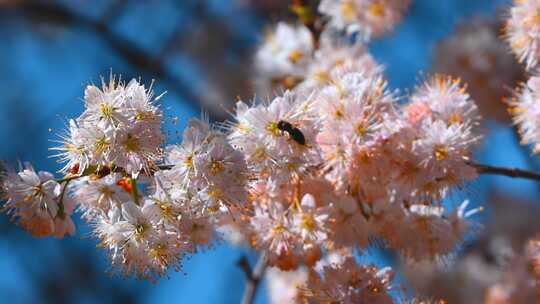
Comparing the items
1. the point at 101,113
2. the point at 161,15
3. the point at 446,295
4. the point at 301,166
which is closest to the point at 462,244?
the point at 301,166

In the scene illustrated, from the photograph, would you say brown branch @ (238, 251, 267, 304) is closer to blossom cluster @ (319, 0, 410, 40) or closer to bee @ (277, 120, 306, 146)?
bee @ (277, 120, 306, 146)

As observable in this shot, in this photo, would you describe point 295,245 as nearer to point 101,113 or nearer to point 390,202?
point 390,202

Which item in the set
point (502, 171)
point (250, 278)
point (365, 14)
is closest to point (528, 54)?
point (502, 171)

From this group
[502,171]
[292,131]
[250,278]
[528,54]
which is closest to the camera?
[292,131]

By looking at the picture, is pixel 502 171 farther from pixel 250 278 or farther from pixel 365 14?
pixel 365 14

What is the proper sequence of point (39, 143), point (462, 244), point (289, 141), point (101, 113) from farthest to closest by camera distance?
point (39, 143) → point (462, 244) → point (289, 141) → point (101, 113)

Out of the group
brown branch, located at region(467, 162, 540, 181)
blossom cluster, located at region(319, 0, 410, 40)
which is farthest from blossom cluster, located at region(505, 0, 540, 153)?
blossom cluster, located at region(319, 0, 410, 40)

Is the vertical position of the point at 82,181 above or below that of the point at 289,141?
below

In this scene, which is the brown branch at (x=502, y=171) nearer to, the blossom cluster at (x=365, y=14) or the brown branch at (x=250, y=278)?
the brown branch at (x=250, y=278)
